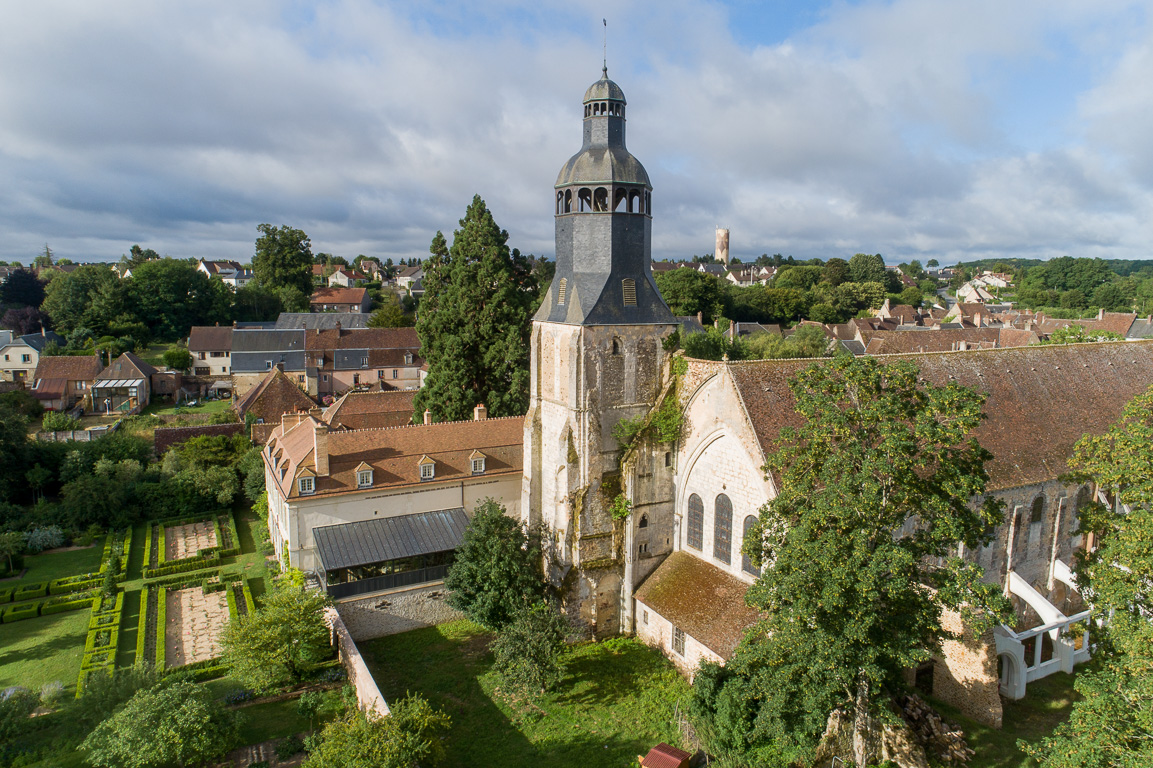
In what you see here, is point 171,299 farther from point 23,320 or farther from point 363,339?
point 363,339

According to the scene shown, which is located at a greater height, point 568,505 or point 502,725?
point 568,505

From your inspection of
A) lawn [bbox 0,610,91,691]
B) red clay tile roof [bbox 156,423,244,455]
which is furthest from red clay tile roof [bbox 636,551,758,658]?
red clay tile roof [bbox 156,423,244,455]

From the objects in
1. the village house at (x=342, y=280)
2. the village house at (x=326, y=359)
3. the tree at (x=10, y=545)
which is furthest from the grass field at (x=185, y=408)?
the village house at (x=342, y=280)

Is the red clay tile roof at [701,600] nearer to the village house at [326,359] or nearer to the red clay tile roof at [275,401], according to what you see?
the red clay tile roof at [275,401]

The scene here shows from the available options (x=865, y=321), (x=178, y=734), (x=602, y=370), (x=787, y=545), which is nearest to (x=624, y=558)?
(x=602, y=370)

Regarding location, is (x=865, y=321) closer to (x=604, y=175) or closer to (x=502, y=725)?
(x=604, y=175)

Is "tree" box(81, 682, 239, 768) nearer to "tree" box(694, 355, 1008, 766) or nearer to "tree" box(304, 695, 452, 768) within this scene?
"tree" box(304, 695, 452, 768)
